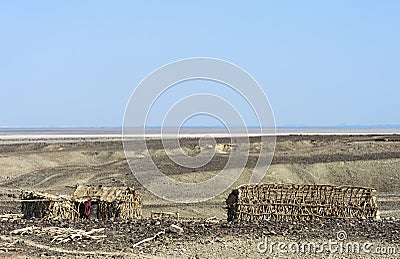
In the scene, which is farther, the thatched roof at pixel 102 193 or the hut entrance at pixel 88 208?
the thatched roof at pixel 102 193

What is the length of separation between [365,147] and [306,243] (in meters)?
44.5

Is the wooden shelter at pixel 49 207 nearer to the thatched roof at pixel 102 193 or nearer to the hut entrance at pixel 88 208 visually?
the hut entrance at pixel 88 208

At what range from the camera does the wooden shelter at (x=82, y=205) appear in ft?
76.9

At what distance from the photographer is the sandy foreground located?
1781cm

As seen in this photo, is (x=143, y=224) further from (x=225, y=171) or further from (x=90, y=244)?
(x=225, y=171)

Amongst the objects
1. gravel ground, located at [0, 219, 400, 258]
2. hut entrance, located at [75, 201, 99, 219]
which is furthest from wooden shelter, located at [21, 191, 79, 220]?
gravel ground, located at [0, 219, 400, 258]

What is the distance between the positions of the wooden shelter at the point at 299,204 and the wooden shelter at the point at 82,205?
11.5 feet

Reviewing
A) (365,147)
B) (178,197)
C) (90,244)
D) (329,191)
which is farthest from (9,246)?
(365,147)

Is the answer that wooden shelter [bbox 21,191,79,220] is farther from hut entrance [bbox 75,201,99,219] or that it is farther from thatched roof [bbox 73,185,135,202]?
thatched roof [bbox 73,185,135,202]

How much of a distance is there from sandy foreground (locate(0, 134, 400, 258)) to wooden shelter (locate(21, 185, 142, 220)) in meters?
1.16

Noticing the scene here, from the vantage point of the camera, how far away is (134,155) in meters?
57.8

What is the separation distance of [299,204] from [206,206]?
35.2ft

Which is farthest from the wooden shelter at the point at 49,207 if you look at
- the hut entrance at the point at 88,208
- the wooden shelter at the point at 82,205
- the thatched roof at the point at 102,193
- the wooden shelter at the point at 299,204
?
the wooden shelter at the point at 299,204

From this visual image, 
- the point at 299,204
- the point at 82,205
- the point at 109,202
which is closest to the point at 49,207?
the point at 82,205
